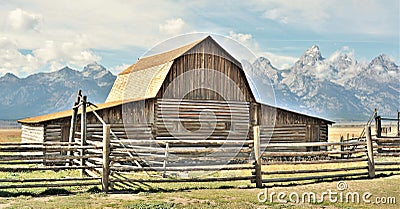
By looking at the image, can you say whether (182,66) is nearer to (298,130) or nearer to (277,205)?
(298,130)

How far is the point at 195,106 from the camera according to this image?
91.1 ft

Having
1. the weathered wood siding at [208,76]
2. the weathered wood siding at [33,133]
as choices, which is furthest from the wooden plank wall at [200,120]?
the weathered wood siding at [33,133]

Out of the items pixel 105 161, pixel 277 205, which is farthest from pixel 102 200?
pixel 277 205

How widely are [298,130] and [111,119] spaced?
12350mm

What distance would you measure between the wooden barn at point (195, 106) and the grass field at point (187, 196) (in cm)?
1128

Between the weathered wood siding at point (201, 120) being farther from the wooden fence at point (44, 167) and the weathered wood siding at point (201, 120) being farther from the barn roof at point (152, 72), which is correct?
the wooden fence at point (44, 167)

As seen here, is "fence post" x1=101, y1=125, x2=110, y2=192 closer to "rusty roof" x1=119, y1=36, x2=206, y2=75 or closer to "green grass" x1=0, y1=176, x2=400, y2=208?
"green grass" x1=0, y1=176, x2=400, y2=208

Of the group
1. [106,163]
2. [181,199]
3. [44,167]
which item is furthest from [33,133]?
[181,199]

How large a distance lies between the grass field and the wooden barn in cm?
1128

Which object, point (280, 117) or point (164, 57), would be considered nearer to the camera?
point (280, 117)

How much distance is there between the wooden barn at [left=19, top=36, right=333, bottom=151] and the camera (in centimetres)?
2639

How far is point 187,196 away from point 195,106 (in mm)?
14927

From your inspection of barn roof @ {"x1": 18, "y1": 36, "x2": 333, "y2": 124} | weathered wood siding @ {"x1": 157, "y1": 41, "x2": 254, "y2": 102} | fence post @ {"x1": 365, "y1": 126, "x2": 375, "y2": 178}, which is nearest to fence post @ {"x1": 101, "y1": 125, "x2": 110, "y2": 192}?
fence post @ {"x1": 365, "y1": 126, "x2": 375, "y2": 178}

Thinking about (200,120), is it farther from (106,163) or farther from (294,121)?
(106,163)
